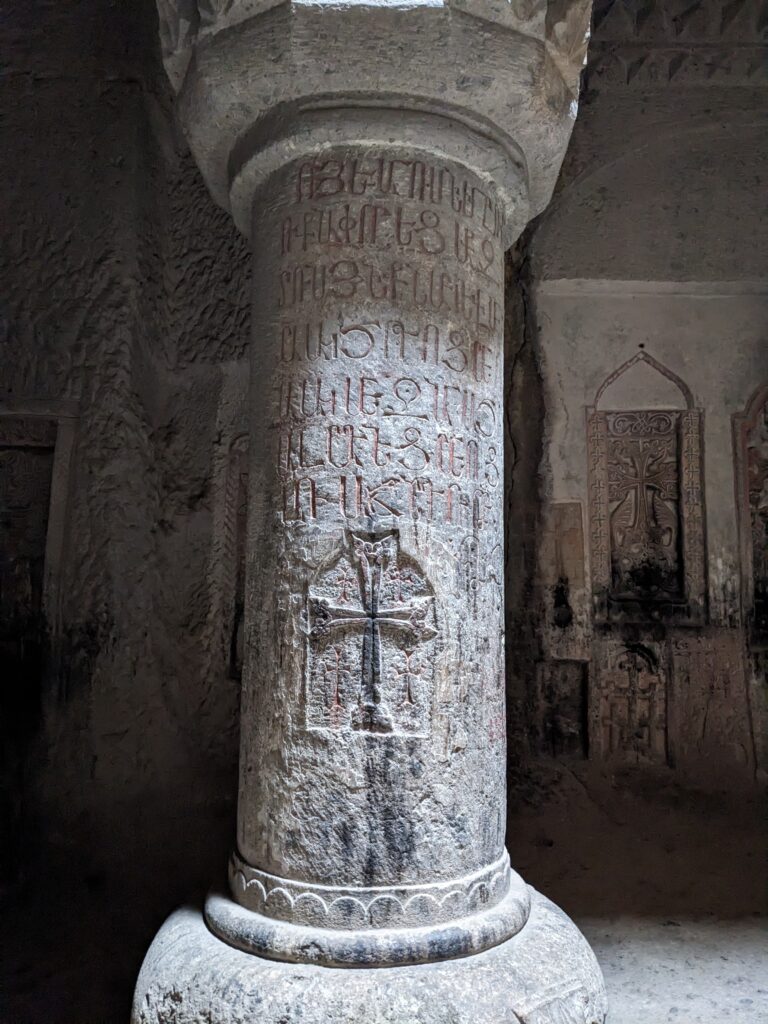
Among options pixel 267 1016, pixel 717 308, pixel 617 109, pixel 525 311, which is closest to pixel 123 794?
pixel 267 1016

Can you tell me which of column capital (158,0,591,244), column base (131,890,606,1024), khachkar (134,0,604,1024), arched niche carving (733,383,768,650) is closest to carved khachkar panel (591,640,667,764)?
arched niche carving (733,383,768,650)

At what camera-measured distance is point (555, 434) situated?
11.2ft

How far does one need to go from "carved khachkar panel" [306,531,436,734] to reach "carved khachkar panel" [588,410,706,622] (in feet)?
5.84

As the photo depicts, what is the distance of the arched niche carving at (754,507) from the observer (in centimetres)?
326

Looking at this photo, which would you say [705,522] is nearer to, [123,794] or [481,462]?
[481,462]

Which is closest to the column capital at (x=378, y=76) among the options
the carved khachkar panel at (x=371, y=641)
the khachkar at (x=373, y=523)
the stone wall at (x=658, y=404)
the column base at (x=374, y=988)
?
the khachkar at (x=373, y=523)

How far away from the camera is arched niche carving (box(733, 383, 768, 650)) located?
10.7 feet

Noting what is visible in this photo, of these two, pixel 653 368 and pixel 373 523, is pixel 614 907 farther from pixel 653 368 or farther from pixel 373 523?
pixel 653 368

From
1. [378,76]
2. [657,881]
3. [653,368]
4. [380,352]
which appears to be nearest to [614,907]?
[657,881]

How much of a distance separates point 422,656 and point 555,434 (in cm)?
190

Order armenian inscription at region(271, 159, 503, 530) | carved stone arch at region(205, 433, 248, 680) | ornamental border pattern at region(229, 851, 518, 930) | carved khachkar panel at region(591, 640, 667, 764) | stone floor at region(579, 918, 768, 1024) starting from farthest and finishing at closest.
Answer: carved khachkar panel at region(591, 640, 667, 764) → carved stone arch at region(205, 433, 248, 680) → stone floor at region(579, 918, 768, 1024) → armenian inscription at region(271, 159, 503, 530) → ornamental border pattern at region(229, 851, 518, 930)

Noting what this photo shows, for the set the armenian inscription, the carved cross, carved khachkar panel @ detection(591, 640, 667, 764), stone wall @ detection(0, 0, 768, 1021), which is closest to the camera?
the armenian inscription

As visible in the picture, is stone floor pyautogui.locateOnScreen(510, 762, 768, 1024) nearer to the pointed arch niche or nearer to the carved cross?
the pointed arch niche

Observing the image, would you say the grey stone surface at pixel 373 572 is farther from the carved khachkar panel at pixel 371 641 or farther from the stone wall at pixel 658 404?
the stone wall at pixel 658 404
